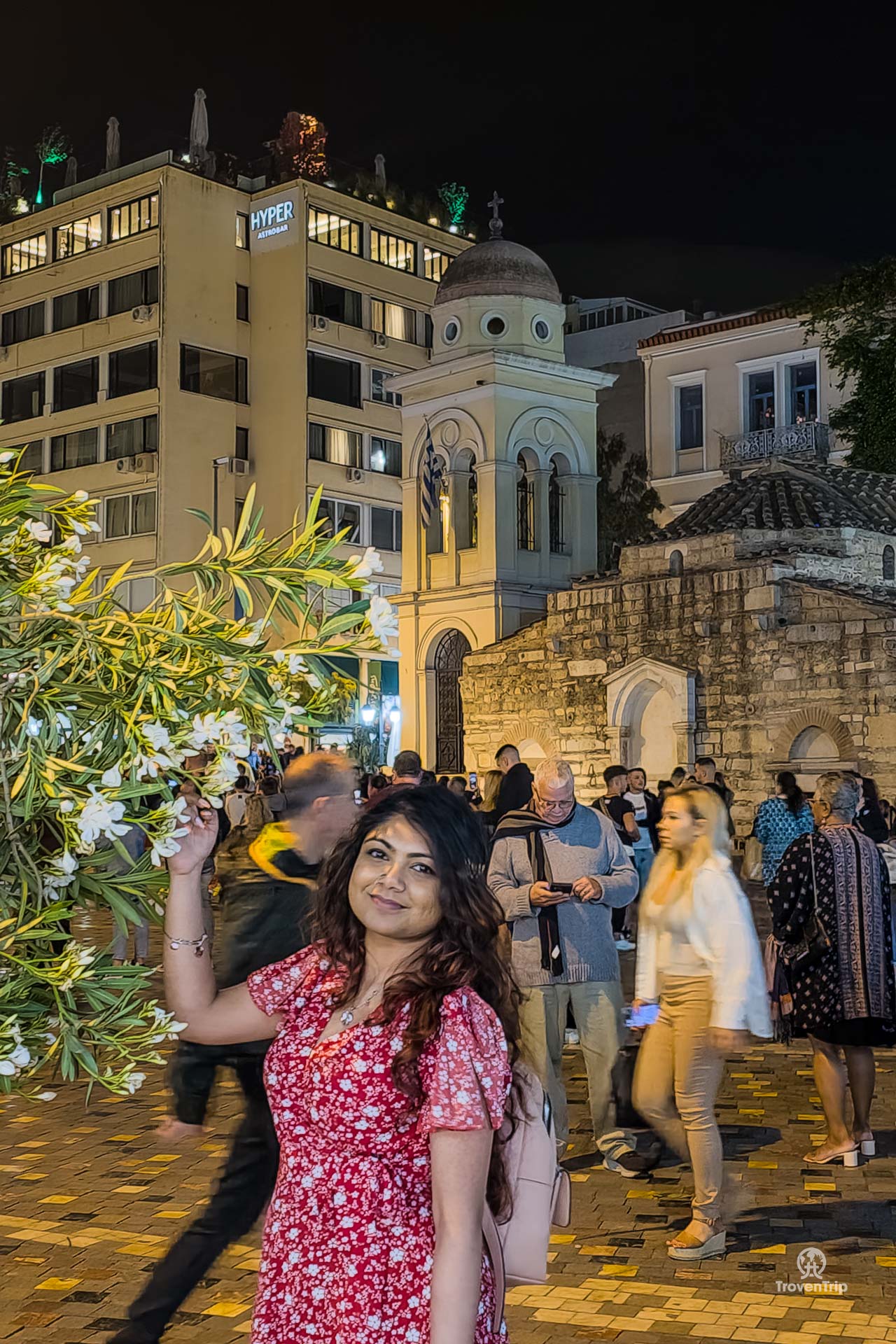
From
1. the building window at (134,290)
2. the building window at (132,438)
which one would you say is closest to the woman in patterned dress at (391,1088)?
the building window at (132,438)

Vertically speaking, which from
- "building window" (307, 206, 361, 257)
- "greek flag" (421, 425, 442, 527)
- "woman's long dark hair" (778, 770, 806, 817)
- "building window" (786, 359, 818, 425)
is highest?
"building window" (307, 206, 361, 257)

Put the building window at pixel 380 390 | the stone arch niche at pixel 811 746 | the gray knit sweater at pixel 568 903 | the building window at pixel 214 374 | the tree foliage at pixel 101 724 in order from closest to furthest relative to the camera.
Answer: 1. the tree foliage at pixel 101 724
2. the gray knit sweater at pixel 568 903
3. the stone arch niche at pixel 811 746
4. the building window at pixel 214 374
5. the building window at pixel 380 390

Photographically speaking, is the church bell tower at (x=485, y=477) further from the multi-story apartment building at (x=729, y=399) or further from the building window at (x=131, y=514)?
the building window at (x=131, y=514)

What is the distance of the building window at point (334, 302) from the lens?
148 ft

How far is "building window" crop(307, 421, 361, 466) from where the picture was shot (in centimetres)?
4481

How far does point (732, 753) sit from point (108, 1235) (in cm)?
2048

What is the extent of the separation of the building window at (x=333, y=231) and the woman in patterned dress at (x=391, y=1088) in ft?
143

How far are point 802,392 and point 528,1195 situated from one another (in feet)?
125

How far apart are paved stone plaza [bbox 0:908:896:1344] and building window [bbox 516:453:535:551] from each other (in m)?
24.5

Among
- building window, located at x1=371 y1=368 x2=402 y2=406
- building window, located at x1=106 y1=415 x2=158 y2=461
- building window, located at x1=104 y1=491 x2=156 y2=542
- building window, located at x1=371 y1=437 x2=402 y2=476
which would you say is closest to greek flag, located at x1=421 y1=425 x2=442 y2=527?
building window, located at x1=104 y1=491 x2=156 y2=542

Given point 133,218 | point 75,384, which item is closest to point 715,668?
point 133,218

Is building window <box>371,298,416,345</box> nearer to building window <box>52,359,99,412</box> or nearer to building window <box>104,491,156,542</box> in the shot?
building window <box>52,359,99,412</box>

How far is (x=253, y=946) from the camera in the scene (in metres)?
5.35

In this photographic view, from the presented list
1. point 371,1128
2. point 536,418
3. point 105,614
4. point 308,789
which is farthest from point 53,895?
point 536,418
